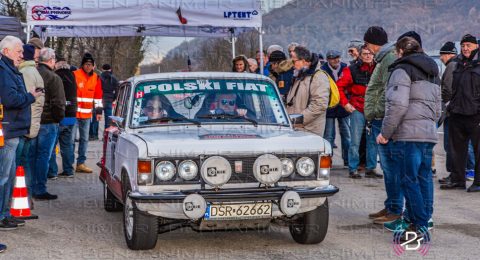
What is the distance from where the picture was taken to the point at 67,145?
12.2 metres

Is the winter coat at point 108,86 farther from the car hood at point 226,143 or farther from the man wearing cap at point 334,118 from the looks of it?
the car hood at point 226,143

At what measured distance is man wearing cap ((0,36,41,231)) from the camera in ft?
24.5

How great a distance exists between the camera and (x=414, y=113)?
7.00 m

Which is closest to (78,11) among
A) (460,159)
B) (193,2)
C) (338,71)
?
(193,2)

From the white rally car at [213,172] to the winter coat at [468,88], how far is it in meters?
4.05

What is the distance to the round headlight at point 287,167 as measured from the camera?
6598 mm

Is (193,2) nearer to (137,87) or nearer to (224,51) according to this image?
(137,87)

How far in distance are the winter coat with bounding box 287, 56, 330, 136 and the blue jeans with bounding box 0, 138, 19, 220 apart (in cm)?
362

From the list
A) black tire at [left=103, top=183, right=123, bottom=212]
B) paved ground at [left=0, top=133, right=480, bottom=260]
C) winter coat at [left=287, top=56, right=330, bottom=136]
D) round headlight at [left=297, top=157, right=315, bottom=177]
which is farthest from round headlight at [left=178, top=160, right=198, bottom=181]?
winter coat at [left=287, top=56, right=330, bottom=136]

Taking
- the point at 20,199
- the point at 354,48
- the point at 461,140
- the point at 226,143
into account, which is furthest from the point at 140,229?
the point at 354,48

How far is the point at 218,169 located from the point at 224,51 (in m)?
46.9

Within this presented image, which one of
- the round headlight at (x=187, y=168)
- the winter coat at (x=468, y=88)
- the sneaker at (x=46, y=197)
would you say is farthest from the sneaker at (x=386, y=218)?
the sneaker at (x=46, y=197)

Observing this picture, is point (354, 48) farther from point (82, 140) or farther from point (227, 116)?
point (227, 116)

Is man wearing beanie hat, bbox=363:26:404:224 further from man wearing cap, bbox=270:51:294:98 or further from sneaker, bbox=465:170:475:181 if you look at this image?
sneaker, bbox=465:170:475:181
